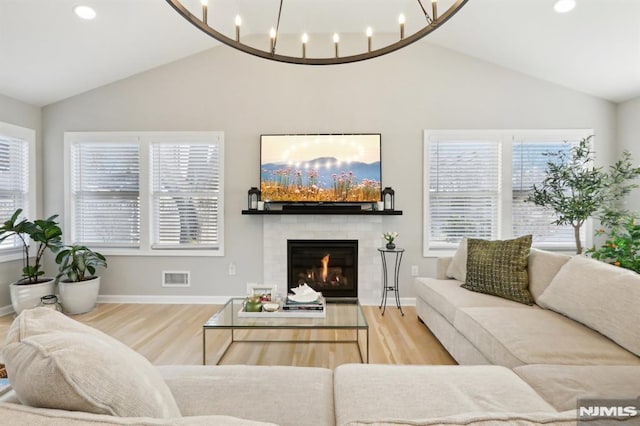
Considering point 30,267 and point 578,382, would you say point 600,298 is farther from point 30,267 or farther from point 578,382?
point 30,267

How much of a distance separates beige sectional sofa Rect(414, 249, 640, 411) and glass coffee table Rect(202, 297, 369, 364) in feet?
2.39

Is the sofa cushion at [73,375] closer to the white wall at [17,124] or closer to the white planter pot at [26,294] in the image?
the white planter pot at [26,294]

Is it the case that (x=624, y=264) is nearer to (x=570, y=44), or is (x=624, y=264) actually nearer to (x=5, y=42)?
(x=570, y=44)

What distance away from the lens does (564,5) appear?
283 cm

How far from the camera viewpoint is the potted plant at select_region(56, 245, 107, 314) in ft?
11.9

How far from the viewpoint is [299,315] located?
2.45m

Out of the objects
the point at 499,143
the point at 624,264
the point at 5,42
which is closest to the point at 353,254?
the point at 499,143

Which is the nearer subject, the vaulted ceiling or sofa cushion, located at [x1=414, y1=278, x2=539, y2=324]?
sofa cushion, located at [x1=414, y1=278, x2=539, y2=324]

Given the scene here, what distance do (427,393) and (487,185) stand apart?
3466 mm

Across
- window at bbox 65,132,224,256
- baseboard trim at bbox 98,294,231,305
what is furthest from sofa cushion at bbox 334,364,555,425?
window at bbox 65,132,224,256

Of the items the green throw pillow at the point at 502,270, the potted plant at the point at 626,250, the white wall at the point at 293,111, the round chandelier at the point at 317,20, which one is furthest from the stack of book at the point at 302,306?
the potted plant at the point at 626,250

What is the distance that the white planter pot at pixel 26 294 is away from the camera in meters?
3.45

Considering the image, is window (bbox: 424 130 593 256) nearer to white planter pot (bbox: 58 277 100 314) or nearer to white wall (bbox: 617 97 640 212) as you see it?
white wall (bbox: 617 97 640 212)

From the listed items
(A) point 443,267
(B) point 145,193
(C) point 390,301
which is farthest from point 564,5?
(B) point 145,193
